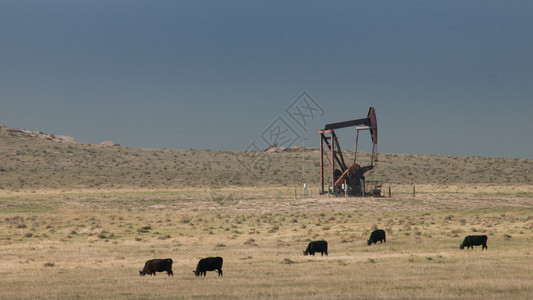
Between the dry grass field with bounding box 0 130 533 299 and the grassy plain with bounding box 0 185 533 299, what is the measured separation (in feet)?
0.22

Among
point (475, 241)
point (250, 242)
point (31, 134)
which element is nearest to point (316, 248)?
point (250, 242)

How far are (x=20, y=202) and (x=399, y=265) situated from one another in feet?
152

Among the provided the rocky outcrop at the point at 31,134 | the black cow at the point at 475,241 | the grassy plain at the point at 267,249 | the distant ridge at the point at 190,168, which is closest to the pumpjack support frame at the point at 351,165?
the grassy plain at the point at 267,249

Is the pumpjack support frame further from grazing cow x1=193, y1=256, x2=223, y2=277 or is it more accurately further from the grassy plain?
grazing cow x1=193, y1=256, x2=223, y2=277

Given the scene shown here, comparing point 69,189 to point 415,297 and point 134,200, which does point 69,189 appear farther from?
point 415,297

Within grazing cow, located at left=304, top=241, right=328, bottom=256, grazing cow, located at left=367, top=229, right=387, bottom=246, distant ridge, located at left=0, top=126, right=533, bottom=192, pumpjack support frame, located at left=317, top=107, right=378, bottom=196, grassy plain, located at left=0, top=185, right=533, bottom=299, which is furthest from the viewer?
distant ridge, located at left=0, top=126, right=533, bottom=192

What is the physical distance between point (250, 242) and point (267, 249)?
2849 millimetres

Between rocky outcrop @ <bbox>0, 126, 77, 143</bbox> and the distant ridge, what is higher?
rocky outcrop @ <bbox>0, 126, 77, 143</bbox>

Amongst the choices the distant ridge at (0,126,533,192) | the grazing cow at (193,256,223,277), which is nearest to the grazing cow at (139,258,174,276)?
the grazing cow at (193,256,223,277)

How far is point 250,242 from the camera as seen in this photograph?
99.7 ft

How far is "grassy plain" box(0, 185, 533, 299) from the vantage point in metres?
16.6

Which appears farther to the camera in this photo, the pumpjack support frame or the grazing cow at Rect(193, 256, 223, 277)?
the pumpjack support frame

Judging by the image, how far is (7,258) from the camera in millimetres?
25422

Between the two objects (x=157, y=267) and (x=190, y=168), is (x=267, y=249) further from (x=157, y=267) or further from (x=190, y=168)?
(x=190, y=168)
